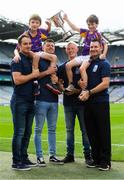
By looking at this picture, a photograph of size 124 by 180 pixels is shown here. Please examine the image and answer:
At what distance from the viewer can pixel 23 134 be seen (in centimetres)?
680

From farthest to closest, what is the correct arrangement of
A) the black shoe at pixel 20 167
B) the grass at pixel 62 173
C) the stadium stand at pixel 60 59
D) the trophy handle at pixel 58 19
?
the stadium stand at pixel 60 59, the trophy handle at pixel 58 19, the black shoe at pixel 20 167, the grass at pixel 62 173

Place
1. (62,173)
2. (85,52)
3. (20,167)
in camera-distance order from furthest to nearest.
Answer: (85,52)
(20,167)
(62,173)

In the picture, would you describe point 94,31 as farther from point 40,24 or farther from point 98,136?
point 98,136

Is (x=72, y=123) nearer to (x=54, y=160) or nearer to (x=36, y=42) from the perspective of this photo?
(x=54, y=160)

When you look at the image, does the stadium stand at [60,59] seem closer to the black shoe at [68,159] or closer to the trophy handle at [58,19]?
the trophy handle at [58,19]

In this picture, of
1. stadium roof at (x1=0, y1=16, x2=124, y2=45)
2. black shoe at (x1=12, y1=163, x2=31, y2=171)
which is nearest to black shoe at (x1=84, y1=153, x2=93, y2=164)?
black shoe at (x1=12, y1=163, x2=31, y2=171)

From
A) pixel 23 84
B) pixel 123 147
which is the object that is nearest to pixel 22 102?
pixel 23 84

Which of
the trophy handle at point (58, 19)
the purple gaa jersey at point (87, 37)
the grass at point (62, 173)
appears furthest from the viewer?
the trophy handle at point (58, 19)

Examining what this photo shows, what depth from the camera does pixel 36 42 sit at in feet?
24.6

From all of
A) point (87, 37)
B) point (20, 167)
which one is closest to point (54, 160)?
point (20, 167)

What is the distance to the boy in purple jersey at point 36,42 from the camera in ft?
22.6

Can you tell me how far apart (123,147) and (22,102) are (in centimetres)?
360

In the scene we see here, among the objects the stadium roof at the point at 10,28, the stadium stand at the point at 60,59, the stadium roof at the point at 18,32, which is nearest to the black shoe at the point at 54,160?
the stadium roof at the point at 18,32

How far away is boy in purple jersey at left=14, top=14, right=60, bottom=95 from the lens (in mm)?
6887
